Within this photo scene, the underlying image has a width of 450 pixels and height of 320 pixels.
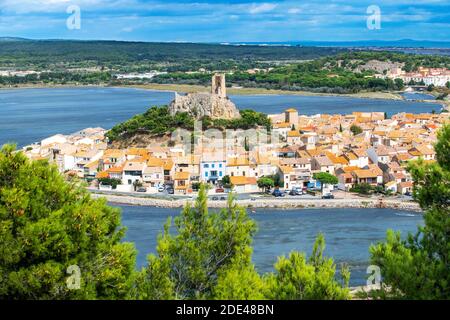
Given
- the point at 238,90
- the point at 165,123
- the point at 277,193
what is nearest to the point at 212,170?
the point at 277,193

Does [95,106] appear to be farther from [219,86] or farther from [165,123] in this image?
[165,123]

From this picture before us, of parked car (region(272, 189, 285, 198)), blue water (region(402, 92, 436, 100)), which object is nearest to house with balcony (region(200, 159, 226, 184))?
parked car (region(272, 189, 285, 198))

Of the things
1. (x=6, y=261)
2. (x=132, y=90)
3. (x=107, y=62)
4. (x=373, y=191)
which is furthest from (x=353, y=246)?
(x=107, y=62)

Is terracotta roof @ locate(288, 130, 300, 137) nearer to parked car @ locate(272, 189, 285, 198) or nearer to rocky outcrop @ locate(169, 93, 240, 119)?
rocky outcrop @ locate(169, 93, 240, 119)

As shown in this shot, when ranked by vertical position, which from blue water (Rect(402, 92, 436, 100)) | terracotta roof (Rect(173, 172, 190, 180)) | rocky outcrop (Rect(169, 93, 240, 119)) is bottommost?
terracotta roof (Rect(173, 172, 190, 180))

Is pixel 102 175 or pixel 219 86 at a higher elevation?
pixel 219 86

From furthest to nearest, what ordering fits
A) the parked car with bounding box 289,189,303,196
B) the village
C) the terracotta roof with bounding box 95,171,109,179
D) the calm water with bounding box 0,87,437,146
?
the calm water with bounding box 0,87,437,146 < the terracotta roof with bounding box 95,171,109,179 < the village < the parked car with bounding box 289,189,303,196
